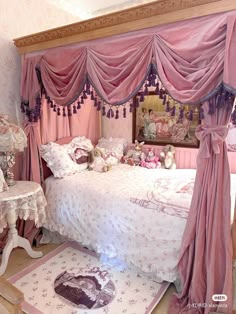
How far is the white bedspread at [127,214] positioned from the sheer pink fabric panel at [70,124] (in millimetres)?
574

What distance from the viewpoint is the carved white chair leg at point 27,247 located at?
7.49ft

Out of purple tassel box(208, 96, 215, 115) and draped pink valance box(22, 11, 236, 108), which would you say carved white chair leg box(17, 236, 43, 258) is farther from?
purple tassel box(208, 96, 215, 115)

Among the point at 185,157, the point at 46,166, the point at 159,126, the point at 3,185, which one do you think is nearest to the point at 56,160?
the point at 46,166

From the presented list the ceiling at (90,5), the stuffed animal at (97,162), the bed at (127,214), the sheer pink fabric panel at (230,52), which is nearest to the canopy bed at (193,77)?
the sheer pink fabric panel at (230,52)

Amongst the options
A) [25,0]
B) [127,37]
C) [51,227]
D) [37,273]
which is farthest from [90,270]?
[25,0]

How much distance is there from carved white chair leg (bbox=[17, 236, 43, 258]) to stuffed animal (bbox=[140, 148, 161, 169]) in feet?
5.45

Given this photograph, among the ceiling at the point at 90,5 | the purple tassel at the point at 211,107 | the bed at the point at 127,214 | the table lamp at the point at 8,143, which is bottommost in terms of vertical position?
the bed at the point at 127,214

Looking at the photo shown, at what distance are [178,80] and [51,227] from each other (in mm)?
1964

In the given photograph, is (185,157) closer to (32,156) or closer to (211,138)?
(211,138)

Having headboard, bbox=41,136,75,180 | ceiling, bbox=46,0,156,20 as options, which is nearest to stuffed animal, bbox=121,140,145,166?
headboard, bbox=41,136,75,180

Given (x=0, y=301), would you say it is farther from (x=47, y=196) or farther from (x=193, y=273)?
(x=47, y=196)

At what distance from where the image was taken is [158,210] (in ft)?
6.24

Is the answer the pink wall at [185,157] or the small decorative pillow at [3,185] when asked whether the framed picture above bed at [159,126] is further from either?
the small decorative pillow at [3,185]

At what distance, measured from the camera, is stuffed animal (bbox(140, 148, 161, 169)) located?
125 inches
